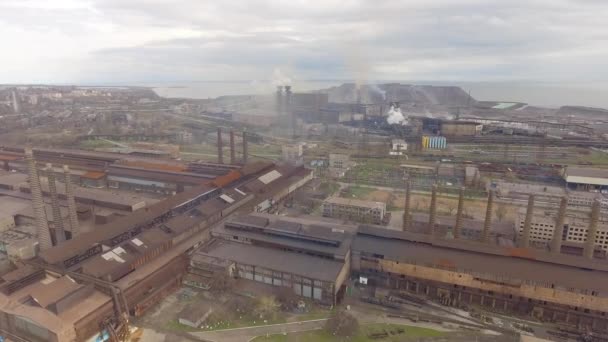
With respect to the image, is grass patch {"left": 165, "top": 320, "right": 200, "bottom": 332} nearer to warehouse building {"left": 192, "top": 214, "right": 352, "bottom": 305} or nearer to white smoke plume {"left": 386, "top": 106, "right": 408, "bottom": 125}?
warehouse building {"left": 192, "top": 214, "right": 352, "bottom": 305}

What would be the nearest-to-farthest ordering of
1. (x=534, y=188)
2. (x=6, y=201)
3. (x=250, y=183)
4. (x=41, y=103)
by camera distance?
(x=6, y=201) < (x=250, y=183) < (x=534, y=188) < (x=41, y=103)

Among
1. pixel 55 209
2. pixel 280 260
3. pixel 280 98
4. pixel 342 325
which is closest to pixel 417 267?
pixel 342 325

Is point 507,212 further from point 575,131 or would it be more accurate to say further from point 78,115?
point 78,115

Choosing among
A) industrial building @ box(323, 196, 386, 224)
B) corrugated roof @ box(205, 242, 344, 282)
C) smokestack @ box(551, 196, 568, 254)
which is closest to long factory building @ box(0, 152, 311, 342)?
corrugated roof @ box(205, 242, 344, 282)

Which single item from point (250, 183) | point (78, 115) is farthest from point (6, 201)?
point (78, 115)

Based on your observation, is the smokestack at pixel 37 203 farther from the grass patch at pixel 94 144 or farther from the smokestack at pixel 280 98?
the smokestack at pixel 280 98
